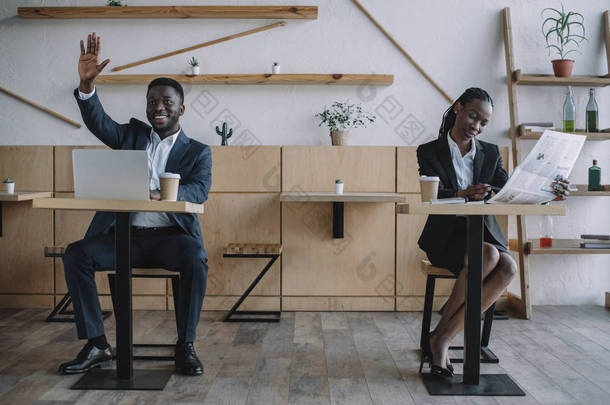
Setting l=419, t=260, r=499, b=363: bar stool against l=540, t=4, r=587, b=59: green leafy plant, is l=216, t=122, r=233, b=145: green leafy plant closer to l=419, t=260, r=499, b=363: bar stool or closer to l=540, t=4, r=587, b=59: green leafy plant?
l=419, t=260, r=499, b=363: bar stool

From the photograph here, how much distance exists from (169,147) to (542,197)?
182 centimetres

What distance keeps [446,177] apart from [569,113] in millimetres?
1764

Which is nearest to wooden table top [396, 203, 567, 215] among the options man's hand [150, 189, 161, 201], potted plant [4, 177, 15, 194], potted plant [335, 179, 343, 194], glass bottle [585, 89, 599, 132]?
man's hand [150, 189, 161, 201]

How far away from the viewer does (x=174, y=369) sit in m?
2.35

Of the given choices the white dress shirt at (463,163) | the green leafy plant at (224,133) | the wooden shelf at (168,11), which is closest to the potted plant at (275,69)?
the wooden shelf at (168,11)

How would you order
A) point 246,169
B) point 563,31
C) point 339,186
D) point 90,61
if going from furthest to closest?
point 563,31
point 246,169
point 339,186
point 90,61

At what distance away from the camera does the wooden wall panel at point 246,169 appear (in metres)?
3.57

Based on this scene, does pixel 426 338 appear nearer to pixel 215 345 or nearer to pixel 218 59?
pixel 215 345

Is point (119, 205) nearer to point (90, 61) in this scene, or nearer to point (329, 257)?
point (90, 61)

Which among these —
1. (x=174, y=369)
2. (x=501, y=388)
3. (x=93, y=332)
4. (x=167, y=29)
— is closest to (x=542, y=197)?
(x=501, y=388)

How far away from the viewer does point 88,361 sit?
7.53 feet

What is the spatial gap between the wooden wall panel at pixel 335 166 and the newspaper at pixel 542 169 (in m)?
1.61

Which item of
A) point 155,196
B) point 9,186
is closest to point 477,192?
point 155,196

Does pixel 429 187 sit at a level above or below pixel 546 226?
above
